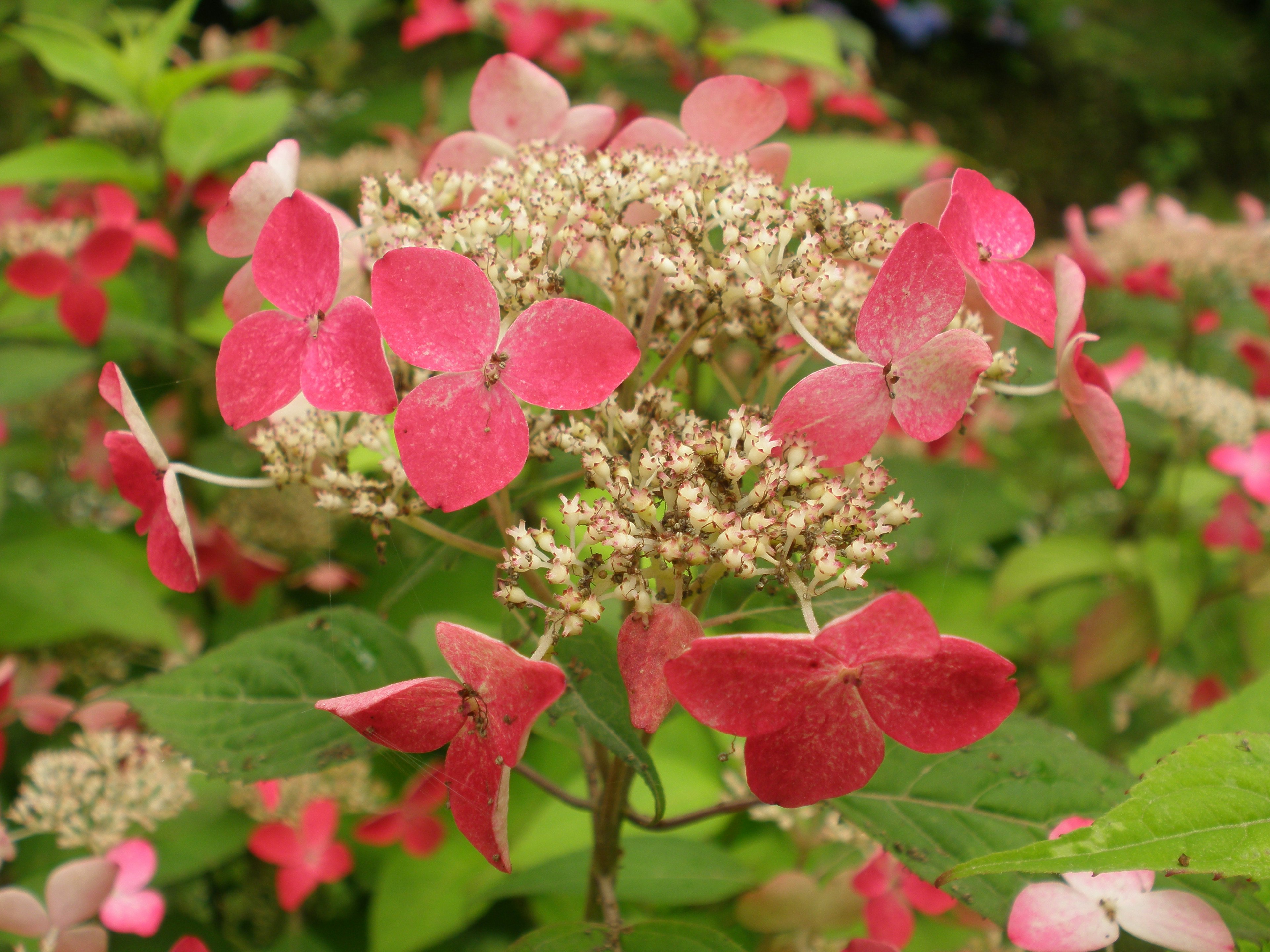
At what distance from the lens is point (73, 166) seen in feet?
4.09

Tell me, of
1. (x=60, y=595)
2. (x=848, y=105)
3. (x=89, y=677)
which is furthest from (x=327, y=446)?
(x=848, y=105)

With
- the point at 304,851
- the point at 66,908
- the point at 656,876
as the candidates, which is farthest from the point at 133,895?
the point at 656,876

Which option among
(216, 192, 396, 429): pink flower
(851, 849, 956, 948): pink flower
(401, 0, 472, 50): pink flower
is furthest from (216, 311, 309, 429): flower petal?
(401, 0, 472, 50): pink flower

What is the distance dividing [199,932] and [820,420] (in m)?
0.94

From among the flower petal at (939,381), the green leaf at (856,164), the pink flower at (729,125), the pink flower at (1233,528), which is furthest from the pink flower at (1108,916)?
the green leaf at (856,164)

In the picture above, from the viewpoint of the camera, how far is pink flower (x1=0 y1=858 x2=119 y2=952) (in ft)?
2.20

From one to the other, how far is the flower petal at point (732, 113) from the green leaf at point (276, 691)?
461mm

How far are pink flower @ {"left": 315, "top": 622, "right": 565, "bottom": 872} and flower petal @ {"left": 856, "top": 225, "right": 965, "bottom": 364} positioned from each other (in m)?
0.23

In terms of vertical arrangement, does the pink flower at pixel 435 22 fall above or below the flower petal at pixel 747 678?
below

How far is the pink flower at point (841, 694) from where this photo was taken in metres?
0.35

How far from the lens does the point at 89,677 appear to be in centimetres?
124

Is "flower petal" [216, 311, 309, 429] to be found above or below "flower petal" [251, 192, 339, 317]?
below

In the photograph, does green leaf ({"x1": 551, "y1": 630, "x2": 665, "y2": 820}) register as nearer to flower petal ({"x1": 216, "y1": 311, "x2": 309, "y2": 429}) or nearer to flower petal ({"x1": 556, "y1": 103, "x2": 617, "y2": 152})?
flower petal ({"x1": 216, "y1": 311, "x2": 309, "y2": 429})

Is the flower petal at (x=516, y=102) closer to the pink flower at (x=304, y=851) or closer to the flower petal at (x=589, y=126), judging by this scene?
the flower petal at (x=589, y=126)
